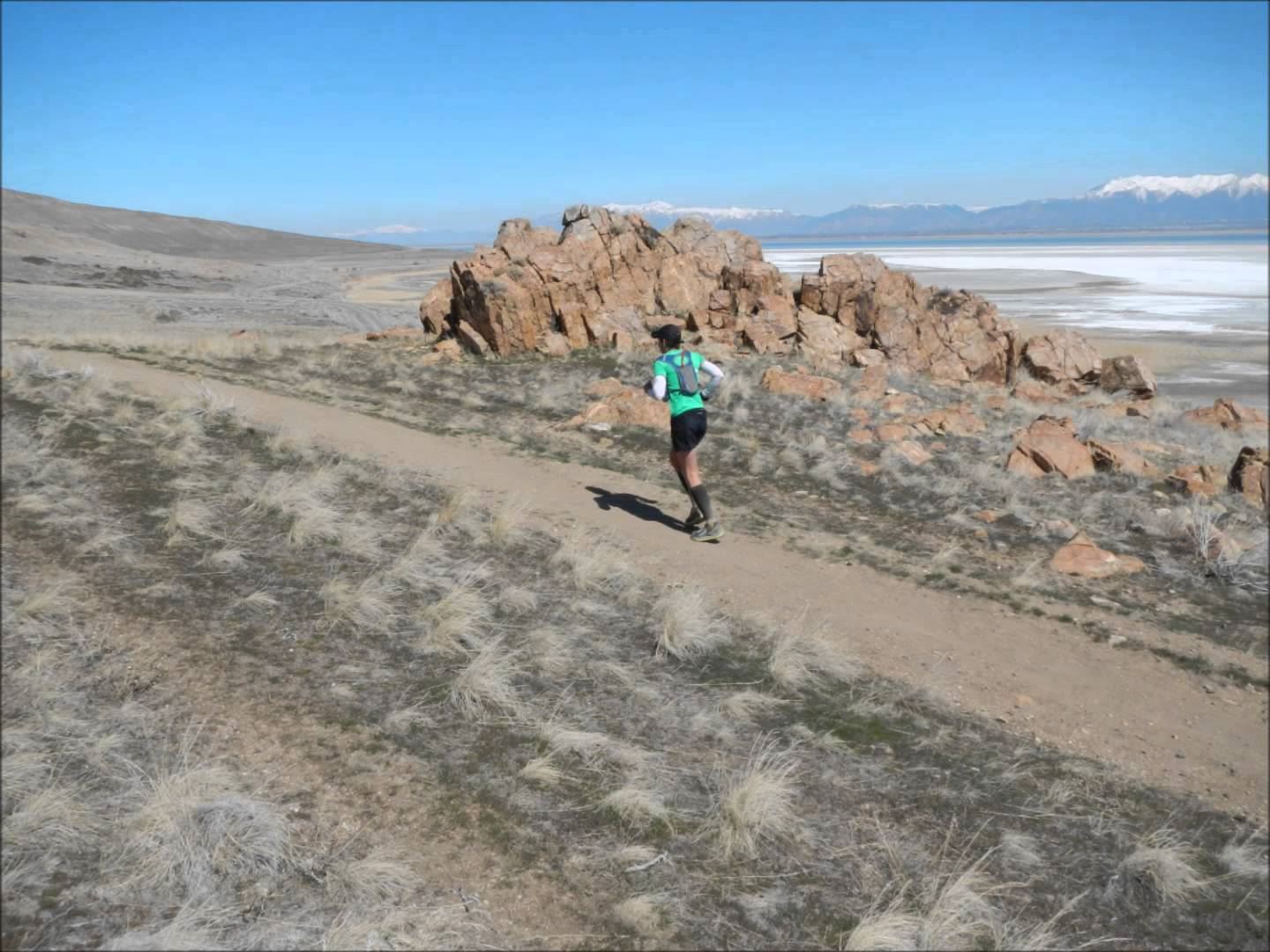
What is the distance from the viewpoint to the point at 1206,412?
2038 cm

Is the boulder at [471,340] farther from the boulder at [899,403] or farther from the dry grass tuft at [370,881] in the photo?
the dry grass tuft at [370,881]

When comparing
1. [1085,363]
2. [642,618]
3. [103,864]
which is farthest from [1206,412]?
[103,864]

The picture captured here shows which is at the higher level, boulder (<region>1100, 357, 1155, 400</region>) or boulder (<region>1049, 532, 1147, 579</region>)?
boulder (<region>1100, 357, 1155, 400</region>)

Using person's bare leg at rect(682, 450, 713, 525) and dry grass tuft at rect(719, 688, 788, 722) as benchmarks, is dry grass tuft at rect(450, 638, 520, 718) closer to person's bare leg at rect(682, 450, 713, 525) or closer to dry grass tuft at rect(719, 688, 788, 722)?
dry grass tuft at rect(719, 688, 788, 722)

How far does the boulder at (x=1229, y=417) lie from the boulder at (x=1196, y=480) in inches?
346

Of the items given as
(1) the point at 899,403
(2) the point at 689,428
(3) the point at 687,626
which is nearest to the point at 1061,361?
(1) the point at 899,403

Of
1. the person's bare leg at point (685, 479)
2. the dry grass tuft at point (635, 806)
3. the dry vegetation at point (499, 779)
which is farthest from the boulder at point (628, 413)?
the dry grass tuft at point (635, 806)

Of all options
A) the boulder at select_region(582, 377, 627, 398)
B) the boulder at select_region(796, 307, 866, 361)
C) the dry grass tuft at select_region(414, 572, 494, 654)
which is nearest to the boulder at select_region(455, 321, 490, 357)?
the boulder at select_region(582, 377, 627, 398)

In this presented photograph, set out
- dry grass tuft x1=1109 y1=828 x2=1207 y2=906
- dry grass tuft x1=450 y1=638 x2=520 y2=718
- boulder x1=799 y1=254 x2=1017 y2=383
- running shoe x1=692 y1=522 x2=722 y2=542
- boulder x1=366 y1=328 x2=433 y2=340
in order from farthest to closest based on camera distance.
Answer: boulder x1=366 y1=328 x2=433 y2=340, boulder x1=799 y1=254 x2=1017 y2=383, running shoe x1=692 y1=522 x2=722 y2=542, dry grass tuft x1=450 y1=638 x2=520 y2=718, dry grass tuft x1=1109 y1=828 x2=1207 y2=906

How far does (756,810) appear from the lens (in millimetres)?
4270

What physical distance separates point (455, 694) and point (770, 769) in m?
1.93

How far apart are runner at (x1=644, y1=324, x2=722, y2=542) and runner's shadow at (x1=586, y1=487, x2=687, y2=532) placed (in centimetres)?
54

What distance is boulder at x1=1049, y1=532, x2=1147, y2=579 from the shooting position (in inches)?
342

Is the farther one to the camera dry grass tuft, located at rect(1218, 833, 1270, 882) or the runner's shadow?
the runner's shadow
